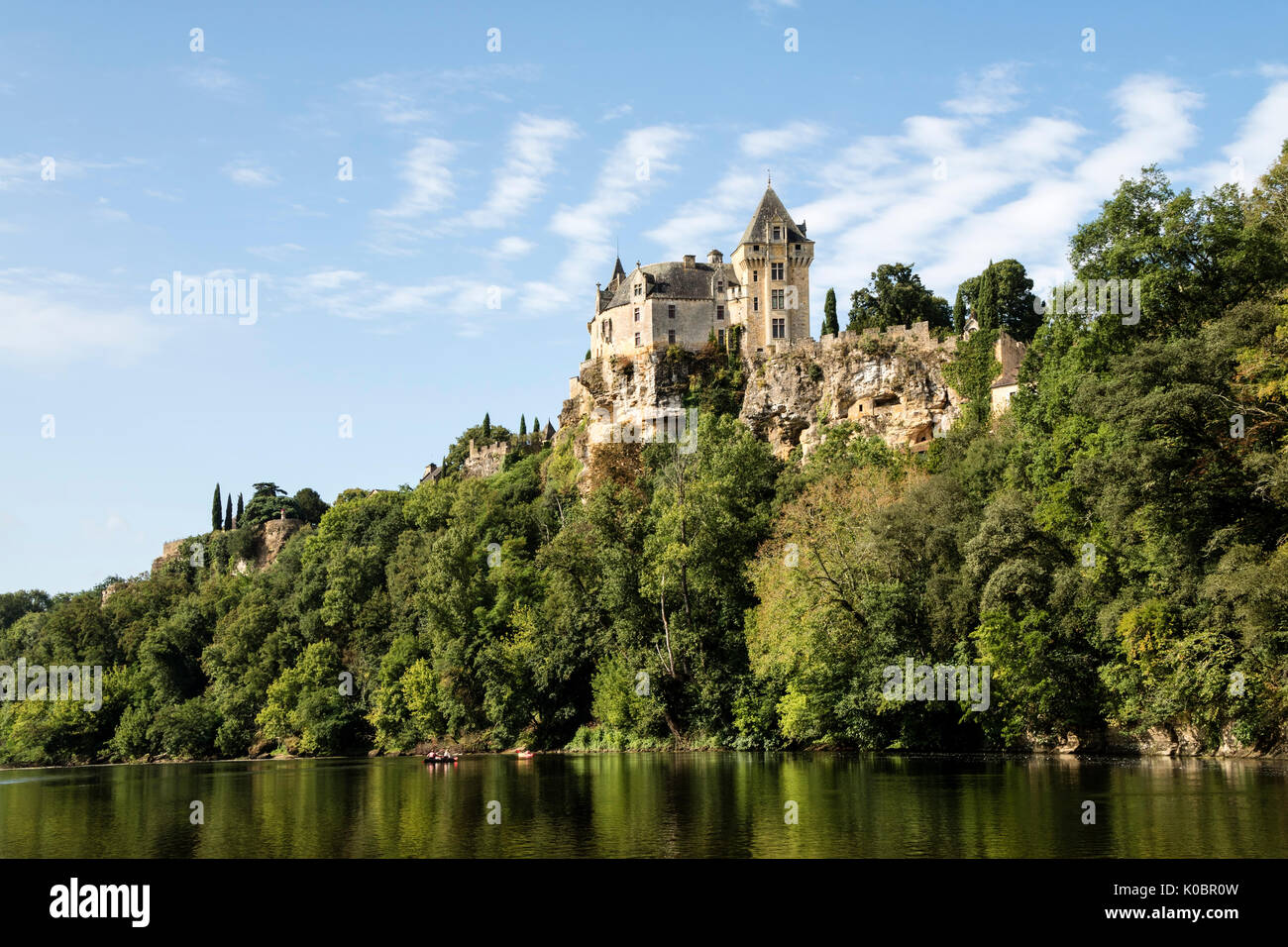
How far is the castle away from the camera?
9344 cm

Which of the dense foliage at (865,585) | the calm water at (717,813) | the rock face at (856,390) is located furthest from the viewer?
the rock face at (856,390)

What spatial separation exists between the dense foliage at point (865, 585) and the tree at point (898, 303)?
336 millimetres

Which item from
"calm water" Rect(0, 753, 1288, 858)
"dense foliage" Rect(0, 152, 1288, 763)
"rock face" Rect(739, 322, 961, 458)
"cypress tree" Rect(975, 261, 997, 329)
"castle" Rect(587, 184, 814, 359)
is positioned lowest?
"calm water" Rect(0, 753, 1288, 858)

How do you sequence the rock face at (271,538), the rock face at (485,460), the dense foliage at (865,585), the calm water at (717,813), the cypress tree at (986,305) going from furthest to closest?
the rock face at (271,538), the rock face at (485,460), the cypress tree at (986,305), the dense foliage at (865,585), the calm water at (717,813)

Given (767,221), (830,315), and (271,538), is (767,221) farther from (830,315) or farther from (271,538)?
(271,538)

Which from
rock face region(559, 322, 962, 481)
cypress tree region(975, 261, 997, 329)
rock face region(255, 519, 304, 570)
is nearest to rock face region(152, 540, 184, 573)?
rock face region(255, 519, 304, 570)

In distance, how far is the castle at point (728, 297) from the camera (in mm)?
93438

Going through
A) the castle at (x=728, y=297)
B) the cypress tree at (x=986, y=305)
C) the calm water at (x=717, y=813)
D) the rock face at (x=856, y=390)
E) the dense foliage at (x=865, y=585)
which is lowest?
the calm water at (x=717, y=813)

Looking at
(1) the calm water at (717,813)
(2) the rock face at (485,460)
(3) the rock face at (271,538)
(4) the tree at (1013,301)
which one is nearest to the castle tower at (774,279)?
(4) the tree at (1013,301)

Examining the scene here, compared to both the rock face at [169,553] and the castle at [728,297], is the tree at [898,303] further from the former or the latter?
the rock face at [169,553]

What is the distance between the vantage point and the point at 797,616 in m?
50.4

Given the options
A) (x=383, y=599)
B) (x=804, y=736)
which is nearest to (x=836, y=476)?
(x=804, y=736)

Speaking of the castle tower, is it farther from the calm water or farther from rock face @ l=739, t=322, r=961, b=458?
the calm water

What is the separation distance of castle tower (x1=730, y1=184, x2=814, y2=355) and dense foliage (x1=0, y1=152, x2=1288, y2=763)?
4367 mm
